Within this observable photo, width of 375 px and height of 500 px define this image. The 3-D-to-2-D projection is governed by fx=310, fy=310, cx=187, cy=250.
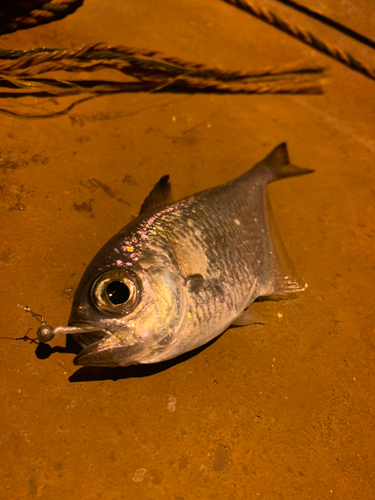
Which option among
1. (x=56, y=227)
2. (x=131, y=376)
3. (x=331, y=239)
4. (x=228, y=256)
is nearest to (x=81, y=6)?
(x=56, y=227)

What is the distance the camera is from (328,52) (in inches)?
109

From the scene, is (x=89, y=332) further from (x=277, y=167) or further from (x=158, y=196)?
(x=277, y=167)

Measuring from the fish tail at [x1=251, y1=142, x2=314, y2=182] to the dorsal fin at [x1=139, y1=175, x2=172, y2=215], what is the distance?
57cm

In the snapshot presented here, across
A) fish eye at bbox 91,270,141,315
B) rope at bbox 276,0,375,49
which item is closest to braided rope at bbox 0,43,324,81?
rope at bbox 276,0,375,49

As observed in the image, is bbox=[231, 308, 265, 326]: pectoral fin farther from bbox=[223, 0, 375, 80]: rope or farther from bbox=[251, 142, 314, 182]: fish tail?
bbox=[223, 0, 375, 80]: rope

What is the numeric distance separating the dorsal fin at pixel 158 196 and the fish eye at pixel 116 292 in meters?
0.50

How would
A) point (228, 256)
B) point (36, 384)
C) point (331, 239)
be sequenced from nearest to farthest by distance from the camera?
point (36, 384) → point (228, 256) → point (331, 239)

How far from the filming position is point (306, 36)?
2730 millimetres

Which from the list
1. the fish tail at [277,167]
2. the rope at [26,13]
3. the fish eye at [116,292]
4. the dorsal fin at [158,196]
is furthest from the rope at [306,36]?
the fish eye at [116,292]

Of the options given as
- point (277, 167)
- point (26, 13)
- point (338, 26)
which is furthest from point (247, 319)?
point (338, 26)

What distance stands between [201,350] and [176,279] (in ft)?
1.54

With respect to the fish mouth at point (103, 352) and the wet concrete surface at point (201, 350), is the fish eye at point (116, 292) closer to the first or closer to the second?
the fish mouth at point (103, 352)

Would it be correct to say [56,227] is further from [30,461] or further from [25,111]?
[30,461]

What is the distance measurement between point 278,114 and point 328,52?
961mm
